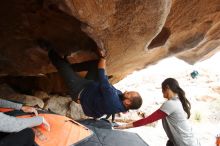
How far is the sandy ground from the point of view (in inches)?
403

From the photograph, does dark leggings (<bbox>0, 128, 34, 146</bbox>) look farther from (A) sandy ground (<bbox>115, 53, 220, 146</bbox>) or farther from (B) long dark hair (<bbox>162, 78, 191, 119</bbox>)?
(A) sandy ground (<bbox>115, 53, 220, 146</bbox>)

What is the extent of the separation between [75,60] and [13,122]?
103 inches

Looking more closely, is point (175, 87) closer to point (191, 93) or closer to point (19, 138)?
point (19, 138)

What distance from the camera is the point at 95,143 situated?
9.53 ft

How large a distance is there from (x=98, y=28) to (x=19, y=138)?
182 centimetres

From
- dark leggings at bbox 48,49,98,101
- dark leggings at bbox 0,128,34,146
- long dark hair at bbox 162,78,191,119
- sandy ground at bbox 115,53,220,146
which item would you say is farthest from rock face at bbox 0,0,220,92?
sandy ground at bbox 115,53,220,146

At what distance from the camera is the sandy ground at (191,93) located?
1023cm

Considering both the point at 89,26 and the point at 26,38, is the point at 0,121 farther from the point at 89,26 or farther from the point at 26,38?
the point at 26,38

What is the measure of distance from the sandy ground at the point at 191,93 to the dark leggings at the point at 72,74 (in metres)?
4.12

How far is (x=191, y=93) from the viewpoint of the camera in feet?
46.0

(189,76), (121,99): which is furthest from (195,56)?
(189,76)

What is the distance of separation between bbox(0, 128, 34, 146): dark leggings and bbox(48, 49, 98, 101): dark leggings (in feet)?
5.25

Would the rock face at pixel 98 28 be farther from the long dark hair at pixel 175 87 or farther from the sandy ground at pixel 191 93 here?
the sandy ground at pixel 191 93

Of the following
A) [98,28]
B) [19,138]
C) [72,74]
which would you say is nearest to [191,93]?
[72,74]
